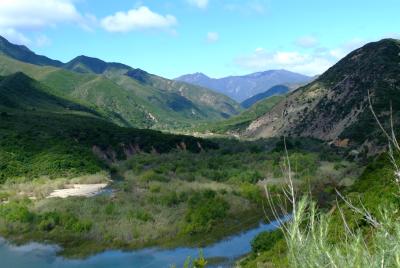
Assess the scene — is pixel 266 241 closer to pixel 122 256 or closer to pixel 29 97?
pixel 122 256

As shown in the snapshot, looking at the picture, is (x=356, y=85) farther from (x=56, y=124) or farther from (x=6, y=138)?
(x=6, y=138)

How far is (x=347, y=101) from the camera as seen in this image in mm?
120125

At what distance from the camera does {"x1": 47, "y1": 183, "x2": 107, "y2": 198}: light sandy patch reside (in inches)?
2121

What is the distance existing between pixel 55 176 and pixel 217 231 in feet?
98.5

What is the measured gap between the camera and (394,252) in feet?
20.6

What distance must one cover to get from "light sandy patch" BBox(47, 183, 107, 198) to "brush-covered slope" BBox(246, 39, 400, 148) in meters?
46.4

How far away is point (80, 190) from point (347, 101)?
261 feet

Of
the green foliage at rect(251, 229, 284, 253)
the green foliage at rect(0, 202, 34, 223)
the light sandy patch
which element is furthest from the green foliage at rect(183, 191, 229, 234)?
the green foliage at rect(0, 202, 34, 223)

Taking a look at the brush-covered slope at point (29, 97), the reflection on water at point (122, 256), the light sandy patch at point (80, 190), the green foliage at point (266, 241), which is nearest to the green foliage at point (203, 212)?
the reflection on water at point (122, 256)

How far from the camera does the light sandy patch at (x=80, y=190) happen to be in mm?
53875

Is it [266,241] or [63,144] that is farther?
[63,144]

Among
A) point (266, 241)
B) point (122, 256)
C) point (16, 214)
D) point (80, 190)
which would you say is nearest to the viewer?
point (266, 241)

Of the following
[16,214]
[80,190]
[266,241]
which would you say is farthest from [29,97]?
[266,241]

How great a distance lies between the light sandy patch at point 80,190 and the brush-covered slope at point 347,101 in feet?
152
